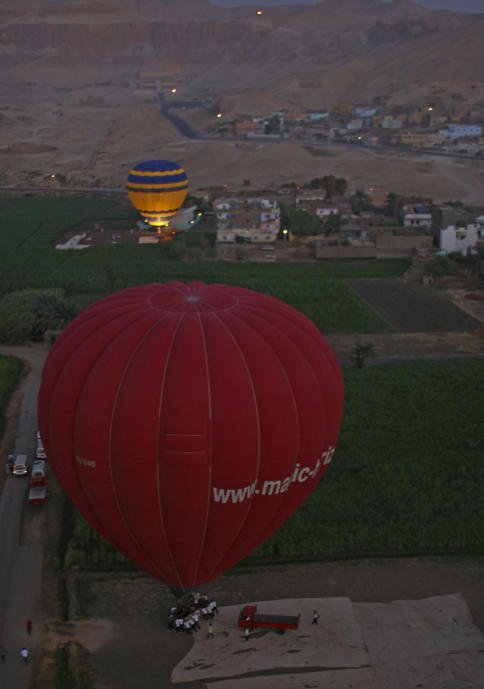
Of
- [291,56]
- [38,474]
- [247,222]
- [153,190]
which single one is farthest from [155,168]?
[291,56]

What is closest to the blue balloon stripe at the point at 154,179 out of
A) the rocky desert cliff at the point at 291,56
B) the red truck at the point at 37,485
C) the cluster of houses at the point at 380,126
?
the red truck at the point at 37,485

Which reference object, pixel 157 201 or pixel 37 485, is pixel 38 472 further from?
pixel 157 201

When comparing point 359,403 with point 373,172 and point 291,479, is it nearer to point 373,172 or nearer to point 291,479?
point 291,479

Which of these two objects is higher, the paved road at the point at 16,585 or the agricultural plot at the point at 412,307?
the paved road at the point at 16,585

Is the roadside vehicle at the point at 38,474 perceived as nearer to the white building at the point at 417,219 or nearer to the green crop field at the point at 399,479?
the green crop field at the point at 399,479

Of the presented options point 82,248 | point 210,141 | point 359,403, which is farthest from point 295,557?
point 210,141

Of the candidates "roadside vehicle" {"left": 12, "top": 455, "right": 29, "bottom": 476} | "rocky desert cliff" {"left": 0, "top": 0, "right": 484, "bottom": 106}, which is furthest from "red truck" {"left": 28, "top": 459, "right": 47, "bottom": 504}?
"rocky desert cliff" {"left": 0, "top": 0, "right": 484, "bottom": 106}
